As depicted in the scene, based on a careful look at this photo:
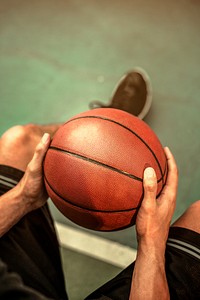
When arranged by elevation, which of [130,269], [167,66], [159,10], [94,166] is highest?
[159,10]

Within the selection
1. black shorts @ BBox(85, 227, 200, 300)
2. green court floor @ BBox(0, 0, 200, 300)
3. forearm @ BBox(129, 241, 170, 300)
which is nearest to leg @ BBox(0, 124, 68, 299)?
black shorts @ BBox(85, 227, 200, 300)

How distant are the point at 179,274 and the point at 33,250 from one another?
51 centimetres

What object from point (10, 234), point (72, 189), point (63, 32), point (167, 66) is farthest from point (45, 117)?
point (72, 189)

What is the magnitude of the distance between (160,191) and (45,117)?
3.80 feet

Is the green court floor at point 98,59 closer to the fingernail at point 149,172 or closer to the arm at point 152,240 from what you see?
the arm at point 152,240

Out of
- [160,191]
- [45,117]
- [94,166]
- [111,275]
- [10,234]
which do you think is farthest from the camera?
[45,117]

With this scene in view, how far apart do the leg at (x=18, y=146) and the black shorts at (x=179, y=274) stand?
56 centimetres

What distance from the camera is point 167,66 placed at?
2.17 meters

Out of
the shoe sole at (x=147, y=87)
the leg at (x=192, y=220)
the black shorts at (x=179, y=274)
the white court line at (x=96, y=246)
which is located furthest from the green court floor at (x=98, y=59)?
the black shorts at (x=179, y=274)

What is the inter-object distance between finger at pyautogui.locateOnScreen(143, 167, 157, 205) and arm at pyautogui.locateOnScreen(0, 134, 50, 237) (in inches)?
14.9

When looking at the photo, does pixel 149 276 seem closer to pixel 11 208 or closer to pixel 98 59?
pixel 11 208

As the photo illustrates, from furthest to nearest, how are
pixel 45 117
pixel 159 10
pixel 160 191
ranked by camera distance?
1. pixel 159 10
2. pixel 45 117
3. pixel 160 191

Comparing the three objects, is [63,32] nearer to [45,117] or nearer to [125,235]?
[45,117]

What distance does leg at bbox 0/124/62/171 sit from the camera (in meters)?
1.34
